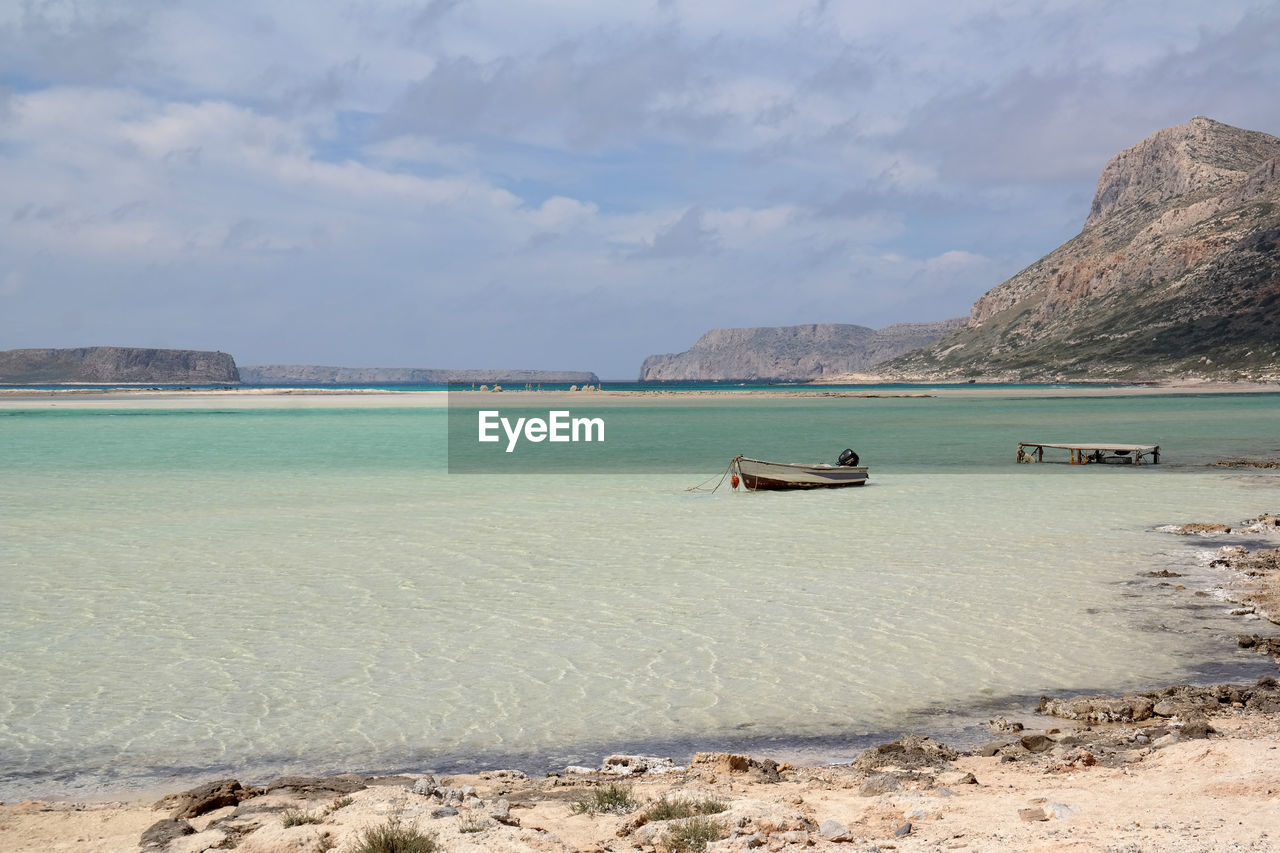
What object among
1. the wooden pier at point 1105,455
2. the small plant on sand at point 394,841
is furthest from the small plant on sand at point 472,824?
the wooden pier at point 1105,455

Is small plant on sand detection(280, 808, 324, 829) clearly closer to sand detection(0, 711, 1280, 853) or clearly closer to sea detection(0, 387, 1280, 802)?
sand detection(0, 711, 1280, 853)

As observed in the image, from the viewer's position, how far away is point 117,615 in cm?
1338

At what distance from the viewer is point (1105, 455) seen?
3991 centimetres

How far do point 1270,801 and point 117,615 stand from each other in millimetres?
13073

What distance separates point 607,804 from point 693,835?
0.92m

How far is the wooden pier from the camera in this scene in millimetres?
35688

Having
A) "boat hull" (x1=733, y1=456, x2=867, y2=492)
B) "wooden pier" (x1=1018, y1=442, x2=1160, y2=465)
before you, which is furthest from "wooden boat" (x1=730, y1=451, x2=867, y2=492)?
"wooden pier" (x1=1018, y1=442, x2=1160, y2=465)

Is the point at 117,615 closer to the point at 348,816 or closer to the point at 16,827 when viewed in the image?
the point at 16,827

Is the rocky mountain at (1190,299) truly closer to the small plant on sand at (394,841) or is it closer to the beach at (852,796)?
the beach at (852,796)

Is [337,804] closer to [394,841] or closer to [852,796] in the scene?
[394,841]

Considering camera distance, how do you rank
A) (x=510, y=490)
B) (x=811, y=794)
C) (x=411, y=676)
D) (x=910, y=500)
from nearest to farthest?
(x=811, y=794)
(x=411, y=676)
(x=910, y=500)
(x=510, y=490)

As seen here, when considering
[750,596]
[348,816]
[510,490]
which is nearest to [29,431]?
[510,490]

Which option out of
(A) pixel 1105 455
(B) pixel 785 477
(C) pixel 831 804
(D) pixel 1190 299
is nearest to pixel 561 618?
(C) pixel 831 804

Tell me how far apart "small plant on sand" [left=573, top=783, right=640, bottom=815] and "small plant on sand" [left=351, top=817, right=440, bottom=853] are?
111 centimetres
